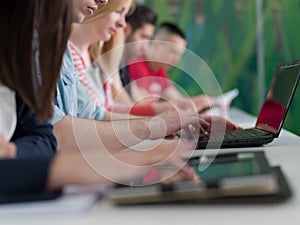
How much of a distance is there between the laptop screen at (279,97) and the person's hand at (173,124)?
0.50 feet

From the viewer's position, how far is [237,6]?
346 centimetres

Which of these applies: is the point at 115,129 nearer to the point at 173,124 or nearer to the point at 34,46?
the point at 173,124

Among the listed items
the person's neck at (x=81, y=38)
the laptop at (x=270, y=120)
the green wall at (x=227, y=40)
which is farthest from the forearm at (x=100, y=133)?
the green wall at (x=227, y=40)

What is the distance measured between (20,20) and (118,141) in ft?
1.28

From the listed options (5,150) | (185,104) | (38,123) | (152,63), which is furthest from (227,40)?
(5,150)

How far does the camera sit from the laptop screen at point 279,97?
45.3 inches

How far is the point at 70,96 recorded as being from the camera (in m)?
1.39

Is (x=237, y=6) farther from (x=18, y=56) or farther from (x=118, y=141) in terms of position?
(x=18, y=56)

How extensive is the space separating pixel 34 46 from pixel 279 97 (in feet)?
2.08

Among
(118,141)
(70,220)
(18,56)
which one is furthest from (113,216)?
(118,141)

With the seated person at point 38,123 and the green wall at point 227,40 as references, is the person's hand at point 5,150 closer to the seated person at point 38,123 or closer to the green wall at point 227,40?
the seated person at point 38,123

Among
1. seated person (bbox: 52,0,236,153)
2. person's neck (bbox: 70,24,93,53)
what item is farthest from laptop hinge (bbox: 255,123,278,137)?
person's neck (bbox: 70,24,93,53)

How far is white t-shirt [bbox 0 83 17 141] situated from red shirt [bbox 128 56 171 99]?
180 cm

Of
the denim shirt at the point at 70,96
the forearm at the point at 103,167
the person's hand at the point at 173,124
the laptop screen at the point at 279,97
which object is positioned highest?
the forearm at the point at 103,167
